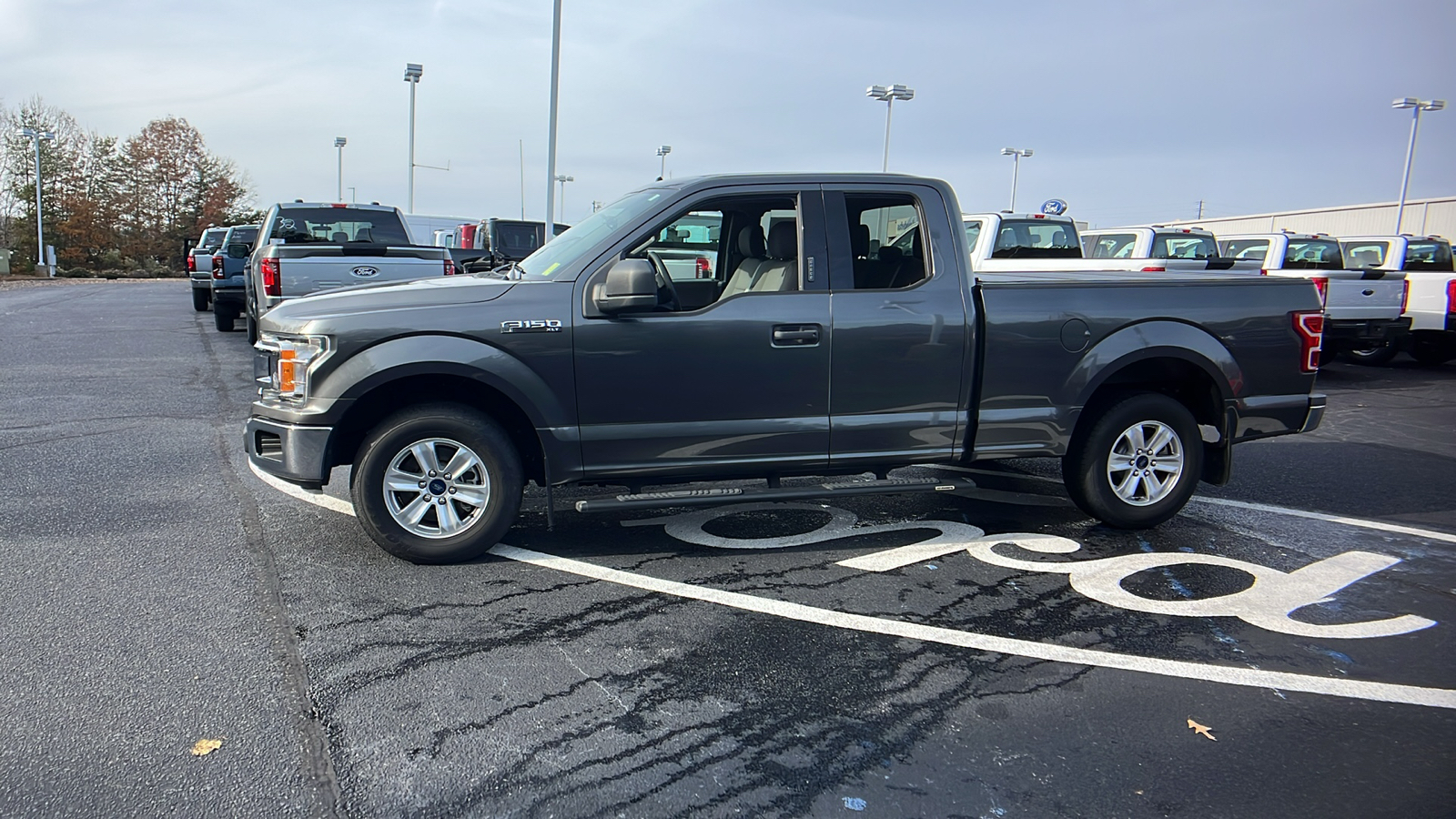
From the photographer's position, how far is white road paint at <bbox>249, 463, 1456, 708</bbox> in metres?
3.61

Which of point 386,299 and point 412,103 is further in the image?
point 412,103

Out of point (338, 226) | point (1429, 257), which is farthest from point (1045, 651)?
point (1429, 257)

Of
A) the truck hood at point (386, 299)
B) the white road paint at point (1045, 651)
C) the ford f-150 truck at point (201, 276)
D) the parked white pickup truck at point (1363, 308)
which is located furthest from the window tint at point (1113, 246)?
the ford f-150 truck at point (201, 276)

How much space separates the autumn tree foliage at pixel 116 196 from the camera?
179 feet

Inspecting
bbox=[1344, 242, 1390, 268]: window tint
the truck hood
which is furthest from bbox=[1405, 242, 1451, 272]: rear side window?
the truck hood

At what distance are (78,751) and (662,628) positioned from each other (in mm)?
2026

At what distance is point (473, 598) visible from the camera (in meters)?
4.35

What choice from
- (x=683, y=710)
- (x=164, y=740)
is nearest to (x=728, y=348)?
(x=683, y=710)

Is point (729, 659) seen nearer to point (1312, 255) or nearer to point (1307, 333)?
point (1307, 333)

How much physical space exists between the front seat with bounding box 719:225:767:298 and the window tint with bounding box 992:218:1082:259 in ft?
29.2

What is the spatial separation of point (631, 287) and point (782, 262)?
0.98m

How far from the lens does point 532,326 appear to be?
4.69 meters

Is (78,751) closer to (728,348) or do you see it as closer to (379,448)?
(379,448)

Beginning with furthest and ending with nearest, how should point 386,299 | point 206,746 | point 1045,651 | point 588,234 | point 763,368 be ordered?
point 588,234 < point 763,368 < point 386,299 < point 1045,651 < point 206,746
